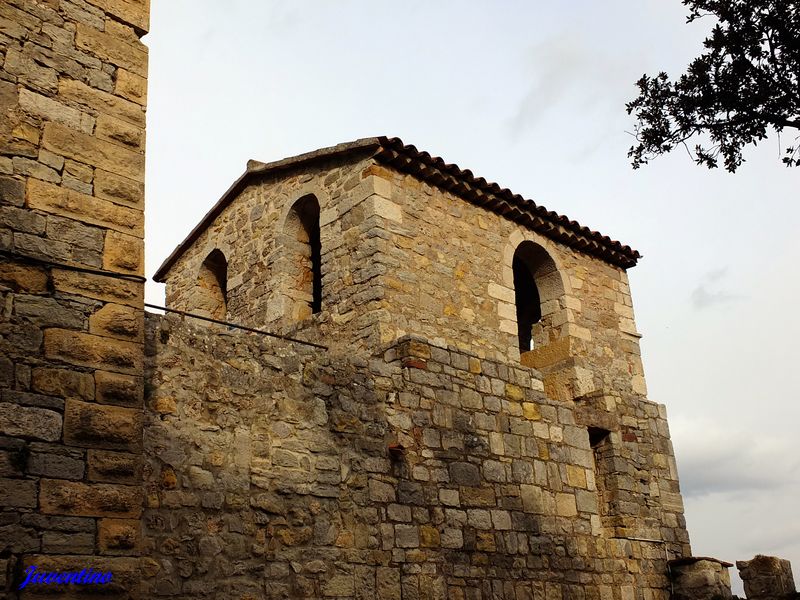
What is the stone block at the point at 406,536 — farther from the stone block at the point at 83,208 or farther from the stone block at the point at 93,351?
the stone block at the point at 83,208

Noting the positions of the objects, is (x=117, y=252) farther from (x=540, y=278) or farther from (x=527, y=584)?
(x=540, y=278)

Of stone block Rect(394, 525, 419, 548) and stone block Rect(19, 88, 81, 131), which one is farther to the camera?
stone block Rect(394, 525, 419, 548)

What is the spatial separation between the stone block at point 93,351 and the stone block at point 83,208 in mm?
668

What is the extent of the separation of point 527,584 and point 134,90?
5583 millimetres

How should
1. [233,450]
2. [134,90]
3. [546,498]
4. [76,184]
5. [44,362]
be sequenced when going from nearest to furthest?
[44,362]
[76,184]
[134,90]
[233,450]
[546,498]

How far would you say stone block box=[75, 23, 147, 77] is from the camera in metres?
5.39

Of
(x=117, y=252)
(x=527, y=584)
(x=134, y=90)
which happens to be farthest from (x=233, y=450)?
(x=527, y=584)

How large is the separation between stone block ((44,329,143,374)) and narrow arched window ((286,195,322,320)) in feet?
17.7

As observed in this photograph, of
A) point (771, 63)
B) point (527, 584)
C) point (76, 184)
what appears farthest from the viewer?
point (527, 584)

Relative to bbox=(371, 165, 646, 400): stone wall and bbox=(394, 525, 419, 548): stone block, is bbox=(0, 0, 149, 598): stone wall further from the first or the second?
bbox=(371, 165, 646, 400): stone wall

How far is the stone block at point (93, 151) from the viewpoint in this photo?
5062mm

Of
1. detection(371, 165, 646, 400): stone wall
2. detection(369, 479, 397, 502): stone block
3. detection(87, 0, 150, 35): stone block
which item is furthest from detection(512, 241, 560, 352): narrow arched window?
detection(87, 0, 150, 35): stone block

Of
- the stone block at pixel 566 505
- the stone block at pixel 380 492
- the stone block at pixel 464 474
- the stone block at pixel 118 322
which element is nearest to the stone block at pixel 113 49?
the stone block at pixel 118 322

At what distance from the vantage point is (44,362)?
4645 millimetres
